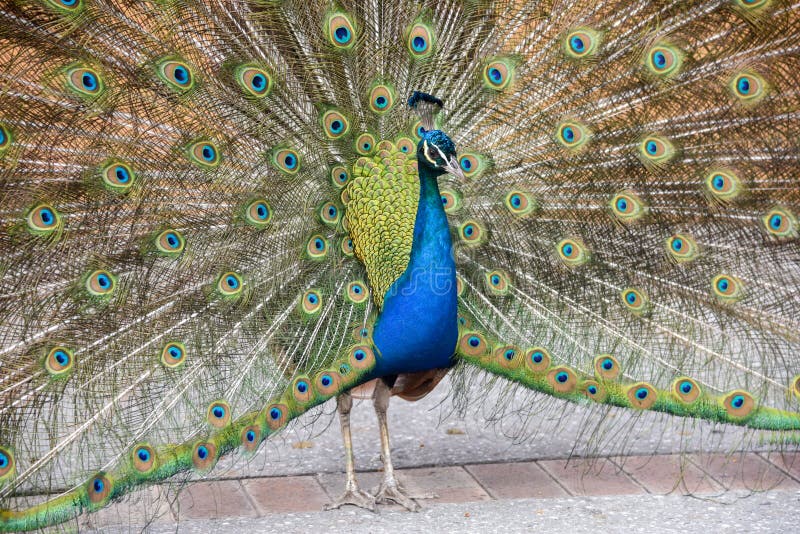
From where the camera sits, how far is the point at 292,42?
9.96 feet

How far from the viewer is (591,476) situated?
3.60m

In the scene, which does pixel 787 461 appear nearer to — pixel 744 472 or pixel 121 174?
pixel 744 472

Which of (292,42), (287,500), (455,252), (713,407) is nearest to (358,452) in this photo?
Answer: (287,500)

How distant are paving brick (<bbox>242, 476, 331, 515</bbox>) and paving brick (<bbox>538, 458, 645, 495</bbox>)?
0.83 metres

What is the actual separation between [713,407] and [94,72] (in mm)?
2075

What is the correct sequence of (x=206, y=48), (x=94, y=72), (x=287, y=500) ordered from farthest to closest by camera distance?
(x=287, y=500), (x=206, y=48), (x=94, y=72)

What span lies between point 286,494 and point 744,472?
5.24 feet

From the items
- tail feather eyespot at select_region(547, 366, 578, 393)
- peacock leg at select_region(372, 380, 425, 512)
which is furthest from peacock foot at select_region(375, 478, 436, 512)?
tail feather eyespot at select_region(547, 366, 578, 393)

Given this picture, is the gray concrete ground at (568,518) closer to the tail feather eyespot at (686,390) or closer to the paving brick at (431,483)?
the paving brick at (431,483)

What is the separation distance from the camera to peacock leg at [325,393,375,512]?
3328mm

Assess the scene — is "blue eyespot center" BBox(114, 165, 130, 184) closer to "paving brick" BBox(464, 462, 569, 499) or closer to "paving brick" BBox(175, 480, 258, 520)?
"paving brick" BBox(175, 480, 258, 520)

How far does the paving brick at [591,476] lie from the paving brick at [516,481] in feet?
0.13

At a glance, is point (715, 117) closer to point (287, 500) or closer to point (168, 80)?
point (168, 80)

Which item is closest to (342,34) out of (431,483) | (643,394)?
(643,394)
